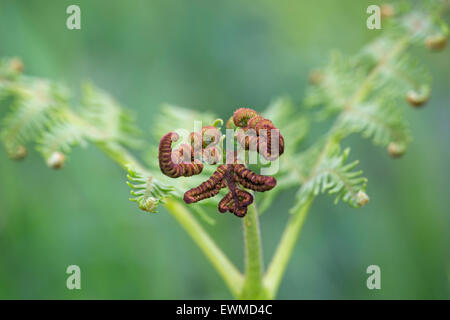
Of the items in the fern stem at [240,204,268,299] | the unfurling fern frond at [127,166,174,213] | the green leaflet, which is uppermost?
the green leaflet

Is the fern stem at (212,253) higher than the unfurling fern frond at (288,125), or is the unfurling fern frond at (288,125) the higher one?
the unfurling fern frond at (288,125)

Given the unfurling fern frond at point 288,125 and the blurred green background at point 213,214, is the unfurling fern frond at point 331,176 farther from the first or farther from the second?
the blurred green background at point 213,214

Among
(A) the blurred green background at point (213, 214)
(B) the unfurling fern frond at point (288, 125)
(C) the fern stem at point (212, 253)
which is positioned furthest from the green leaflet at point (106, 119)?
(A) the blurred green background at point (213, 214)

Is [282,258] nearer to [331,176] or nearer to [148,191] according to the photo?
[331,176]

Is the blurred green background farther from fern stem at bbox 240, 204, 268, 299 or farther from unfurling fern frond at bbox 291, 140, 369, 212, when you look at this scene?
fern stem at bbox 240, 204, 268, 299

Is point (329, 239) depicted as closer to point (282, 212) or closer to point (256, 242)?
point (282, 212)

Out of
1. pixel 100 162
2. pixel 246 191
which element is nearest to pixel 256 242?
pixel 246 191

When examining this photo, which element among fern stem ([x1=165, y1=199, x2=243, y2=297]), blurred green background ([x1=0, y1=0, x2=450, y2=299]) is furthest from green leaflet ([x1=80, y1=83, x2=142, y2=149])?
blurred green background ([x1=0, y1=0, x2=450, y2=299])
